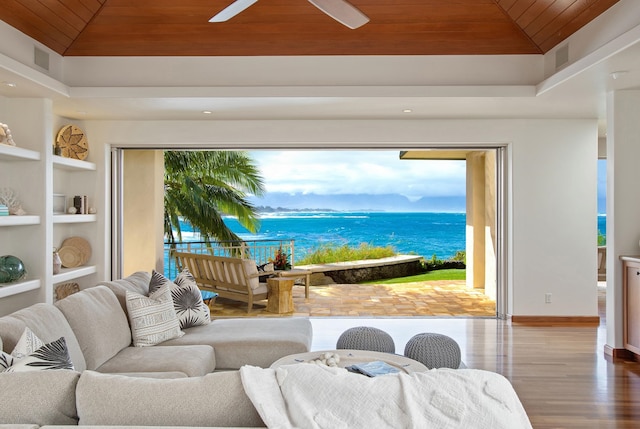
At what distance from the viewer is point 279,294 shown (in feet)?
23.8

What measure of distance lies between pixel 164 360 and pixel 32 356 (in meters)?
1.17

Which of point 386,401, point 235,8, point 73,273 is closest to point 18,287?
point 73,273

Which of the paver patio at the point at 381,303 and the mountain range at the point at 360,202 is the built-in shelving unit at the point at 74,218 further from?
the mountain range at the point at 360,202

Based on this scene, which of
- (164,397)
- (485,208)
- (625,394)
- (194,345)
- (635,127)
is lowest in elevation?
(625,394)

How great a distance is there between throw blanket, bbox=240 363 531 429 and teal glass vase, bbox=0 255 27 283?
163 inches

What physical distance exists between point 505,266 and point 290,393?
5.64 meters

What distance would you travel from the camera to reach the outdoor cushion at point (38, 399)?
1.54 metres

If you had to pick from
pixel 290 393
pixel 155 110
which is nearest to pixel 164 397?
pixel 290 393

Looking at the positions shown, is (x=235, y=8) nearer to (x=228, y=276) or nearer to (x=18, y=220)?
(x=18, y=220)

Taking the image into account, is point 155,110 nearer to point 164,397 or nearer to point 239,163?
point 164,397

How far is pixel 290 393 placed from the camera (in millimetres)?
1526

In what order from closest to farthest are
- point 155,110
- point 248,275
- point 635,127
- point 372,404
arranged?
point 372,404, point 635,127, point 155,110, point 248,275

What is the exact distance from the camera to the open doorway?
6.81 meters

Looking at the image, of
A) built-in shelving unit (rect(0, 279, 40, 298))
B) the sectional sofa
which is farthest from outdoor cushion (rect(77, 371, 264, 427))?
built-in shelving unit (rect(0, 279, 40, 298))
